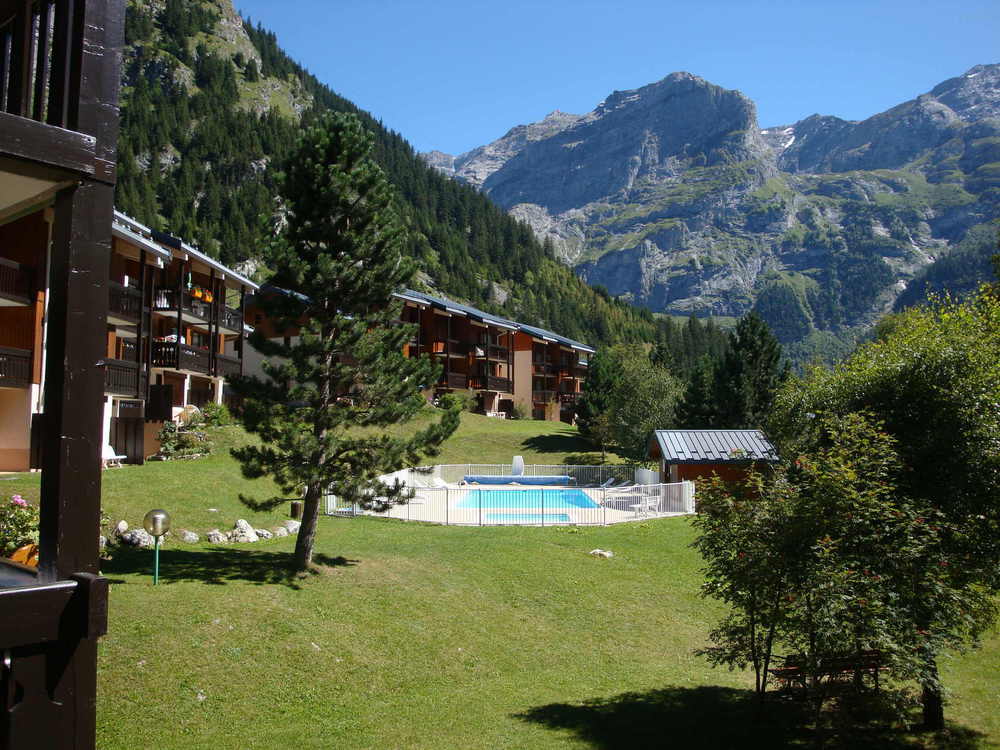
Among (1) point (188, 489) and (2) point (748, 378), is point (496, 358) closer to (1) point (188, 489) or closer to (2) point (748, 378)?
(2) point (748, 378)

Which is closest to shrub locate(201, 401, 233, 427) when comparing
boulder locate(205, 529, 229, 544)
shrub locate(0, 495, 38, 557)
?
boulder locate(205, 529, 229, 544)

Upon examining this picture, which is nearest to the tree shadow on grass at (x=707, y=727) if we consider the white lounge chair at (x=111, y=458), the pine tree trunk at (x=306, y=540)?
the pine tree trunk at (x=306, y=540)

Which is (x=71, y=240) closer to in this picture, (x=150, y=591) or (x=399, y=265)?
(x=150, y=591)

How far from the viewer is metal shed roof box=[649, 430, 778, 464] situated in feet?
110

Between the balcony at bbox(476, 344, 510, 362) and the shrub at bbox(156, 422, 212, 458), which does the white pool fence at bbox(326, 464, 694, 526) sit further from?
the balcony at bbox(476, 344, 510, 362)

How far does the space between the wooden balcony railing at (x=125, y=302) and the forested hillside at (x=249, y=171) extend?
66.4 meters

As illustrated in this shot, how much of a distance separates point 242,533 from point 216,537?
32.7 inches

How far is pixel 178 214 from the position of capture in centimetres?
9819

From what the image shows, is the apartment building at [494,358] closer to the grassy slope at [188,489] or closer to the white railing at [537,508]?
the grassy slope at [188,489]

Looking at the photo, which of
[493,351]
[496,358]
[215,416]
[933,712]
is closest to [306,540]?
[933,712]

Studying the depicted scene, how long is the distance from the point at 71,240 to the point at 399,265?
1497 cm

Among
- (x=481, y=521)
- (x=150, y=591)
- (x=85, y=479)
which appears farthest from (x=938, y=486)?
(x=481, y=521)

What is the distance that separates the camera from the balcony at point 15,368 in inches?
870

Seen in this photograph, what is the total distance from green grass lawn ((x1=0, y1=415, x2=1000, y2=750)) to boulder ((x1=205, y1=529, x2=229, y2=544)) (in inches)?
27.6
